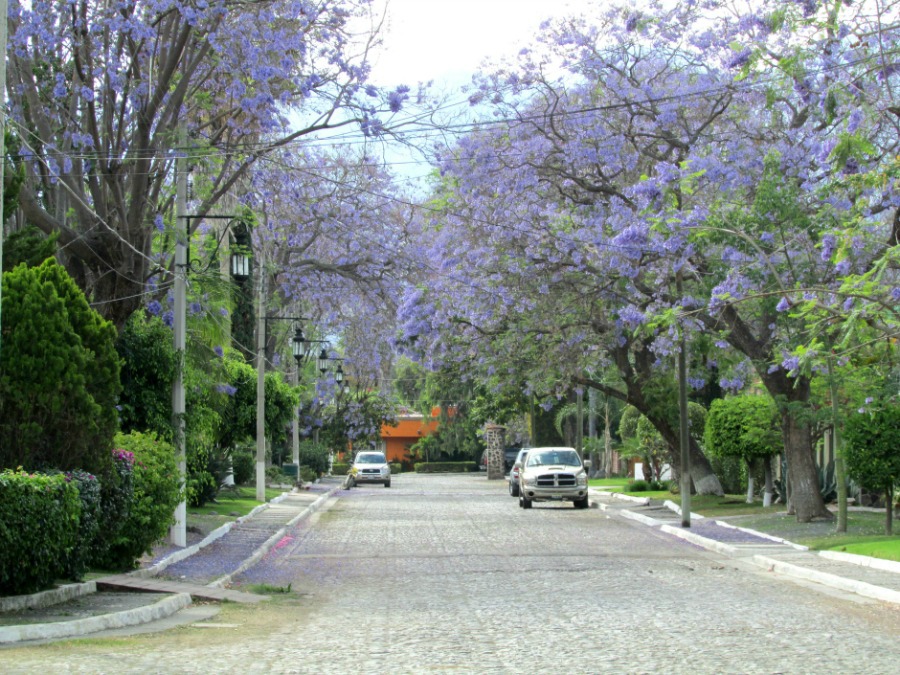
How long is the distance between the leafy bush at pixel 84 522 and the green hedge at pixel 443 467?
76.4 meters

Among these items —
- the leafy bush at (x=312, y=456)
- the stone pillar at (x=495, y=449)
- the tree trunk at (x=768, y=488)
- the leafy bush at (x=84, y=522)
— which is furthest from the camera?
the stone pillar at (x=495, y=449)

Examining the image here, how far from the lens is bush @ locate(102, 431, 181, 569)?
52.4 ft

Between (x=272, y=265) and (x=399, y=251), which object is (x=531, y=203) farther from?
(x=272, y=265)

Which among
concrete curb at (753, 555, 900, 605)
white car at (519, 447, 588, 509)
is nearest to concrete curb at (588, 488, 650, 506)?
white car at (519, 447, 588, 509)

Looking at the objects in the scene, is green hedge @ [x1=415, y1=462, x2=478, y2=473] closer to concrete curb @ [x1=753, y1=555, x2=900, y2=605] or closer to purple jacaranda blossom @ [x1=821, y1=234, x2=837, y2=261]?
concrete curb @ [x1=753, y1=555, x2=900, y2=605]

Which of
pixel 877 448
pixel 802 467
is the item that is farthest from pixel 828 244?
pixel 802 467

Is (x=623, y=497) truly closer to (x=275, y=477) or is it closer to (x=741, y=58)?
(x=275, y=477)

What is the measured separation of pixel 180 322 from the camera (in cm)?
2003

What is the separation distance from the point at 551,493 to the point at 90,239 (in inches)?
772

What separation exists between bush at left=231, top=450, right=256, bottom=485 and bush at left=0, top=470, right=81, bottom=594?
28.4 meters

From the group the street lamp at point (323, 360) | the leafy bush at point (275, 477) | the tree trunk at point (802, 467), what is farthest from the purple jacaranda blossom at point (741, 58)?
the leafy bush at point (275, 477)

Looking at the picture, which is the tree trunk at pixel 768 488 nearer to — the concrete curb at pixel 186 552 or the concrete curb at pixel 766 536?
the concrete curb at pixel 766 536

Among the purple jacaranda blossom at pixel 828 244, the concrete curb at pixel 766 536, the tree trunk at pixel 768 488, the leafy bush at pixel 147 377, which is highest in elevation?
the purple jacaranda blossom at pixel 828 244

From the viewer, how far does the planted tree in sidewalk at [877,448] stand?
20.7 meters
